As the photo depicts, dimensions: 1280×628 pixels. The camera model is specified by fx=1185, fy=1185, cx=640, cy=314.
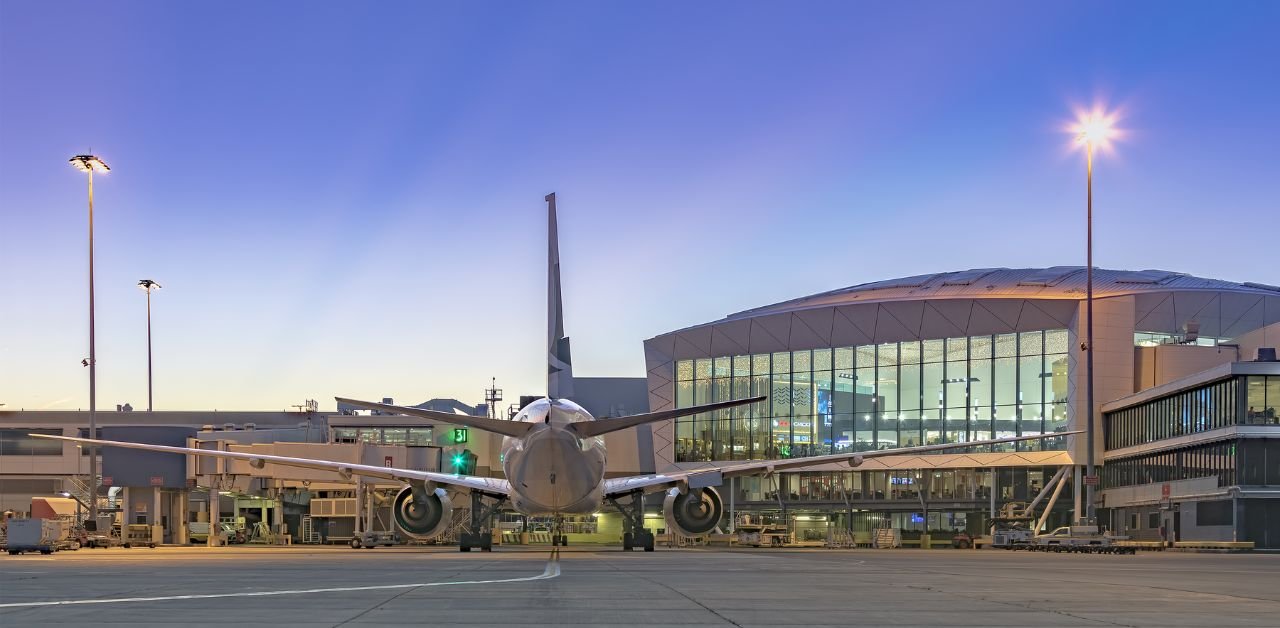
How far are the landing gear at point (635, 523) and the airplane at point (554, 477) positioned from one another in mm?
39

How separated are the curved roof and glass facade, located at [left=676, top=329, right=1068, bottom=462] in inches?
143

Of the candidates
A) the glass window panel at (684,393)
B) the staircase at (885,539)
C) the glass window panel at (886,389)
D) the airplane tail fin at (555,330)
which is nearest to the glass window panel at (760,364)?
the glass window panel at (684,393)

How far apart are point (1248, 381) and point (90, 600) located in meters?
54.5

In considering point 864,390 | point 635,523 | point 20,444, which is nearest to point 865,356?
point 864,390

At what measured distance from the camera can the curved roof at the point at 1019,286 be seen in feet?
252

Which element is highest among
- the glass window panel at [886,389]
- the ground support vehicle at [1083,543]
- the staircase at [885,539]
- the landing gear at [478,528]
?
the glass window panel at [886,389]

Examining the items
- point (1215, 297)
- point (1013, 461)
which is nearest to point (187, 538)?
point (1013, 461)

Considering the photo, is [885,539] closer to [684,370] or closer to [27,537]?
[684,370]

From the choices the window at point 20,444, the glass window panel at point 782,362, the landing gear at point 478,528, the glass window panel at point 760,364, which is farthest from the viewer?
the window at point 20,444

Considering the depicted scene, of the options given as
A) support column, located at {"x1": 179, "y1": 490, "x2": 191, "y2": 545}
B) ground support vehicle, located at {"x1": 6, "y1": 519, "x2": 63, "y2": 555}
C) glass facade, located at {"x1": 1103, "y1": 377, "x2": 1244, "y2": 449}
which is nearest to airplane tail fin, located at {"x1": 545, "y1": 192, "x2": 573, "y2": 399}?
ground support vehicle, located at {"x1": 6, "y1": 519, "x2": 63, "y2": 555}

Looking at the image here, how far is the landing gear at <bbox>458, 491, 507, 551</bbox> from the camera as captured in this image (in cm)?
4388

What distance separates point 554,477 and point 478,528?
10.4 meters

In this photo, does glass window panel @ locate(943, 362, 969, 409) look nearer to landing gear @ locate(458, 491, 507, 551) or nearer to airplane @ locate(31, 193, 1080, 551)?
airplane @ locate(31, 193, 1080, 551)

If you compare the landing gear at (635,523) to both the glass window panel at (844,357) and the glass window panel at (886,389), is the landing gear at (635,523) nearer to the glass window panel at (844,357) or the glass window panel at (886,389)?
the glass window panel at (886,389)
